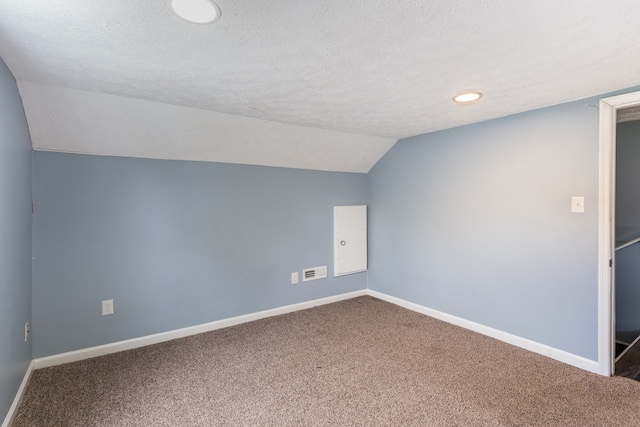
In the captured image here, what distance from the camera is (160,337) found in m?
2.92

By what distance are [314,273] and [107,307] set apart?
83.5 inches

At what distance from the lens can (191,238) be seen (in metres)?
3.07

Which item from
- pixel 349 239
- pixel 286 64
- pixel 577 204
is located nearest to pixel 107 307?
pixel 286 64

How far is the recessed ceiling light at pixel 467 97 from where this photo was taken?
2.21m

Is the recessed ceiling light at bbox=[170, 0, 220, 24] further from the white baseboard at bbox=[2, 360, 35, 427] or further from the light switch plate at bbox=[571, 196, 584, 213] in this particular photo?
the light switch plate at bbox=[571, 196, 584, 213]

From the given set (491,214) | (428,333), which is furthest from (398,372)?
(491,214)

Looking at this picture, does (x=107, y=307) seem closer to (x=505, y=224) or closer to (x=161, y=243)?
(x=161, y=243)

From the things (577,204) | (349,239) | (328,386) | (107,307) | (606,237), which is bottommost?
(328,386)

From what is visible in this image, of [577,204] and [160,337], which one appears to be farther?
[160,337]

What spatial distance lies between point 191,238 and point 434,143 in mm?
2692

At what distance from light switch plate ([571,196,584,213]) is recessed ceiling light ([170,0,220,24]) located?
272 cm

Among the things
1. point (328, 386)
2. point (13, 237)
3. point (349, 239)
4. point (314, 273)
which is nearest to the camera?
point (13, 237)

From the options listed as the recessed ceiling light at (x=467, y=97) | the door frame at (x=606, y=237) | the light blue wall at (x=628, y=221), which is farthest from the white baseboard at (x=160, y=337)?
the light blue wall at (x=628, y=221)

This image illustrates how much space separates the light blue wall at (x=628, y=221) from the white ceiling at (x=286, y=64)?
5.78ft
